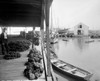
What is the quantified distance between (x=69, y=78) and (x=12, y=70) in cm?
665

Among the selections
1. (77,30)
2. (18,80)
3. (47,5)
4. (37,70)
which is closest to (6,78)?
(18,80)

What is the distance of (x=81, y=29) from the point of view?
45.5 meters

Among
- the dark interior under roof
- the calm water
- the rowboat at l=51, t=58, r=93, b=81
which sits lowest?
the calm water

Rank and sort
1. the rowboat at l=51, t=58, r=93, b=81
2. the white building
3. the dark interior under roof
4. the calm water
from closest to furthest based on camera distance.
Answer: the dark interior under roof < the rowboat at l=51, t=58, r=93, b=81 < the calm water < the white building

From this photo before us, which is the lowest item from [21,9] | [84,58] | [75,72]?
[84,58]

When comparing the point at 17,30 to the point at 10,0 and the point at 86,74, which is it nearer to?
the point at 86,74

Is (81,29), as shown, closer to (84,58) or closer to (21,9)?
(84,58)

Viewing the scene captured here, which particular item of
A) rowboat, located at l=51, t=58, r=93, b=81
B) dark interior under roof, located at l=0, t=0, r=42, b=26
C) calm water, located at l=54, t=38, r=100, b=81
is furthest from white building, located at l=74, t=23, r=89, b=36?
dark interior under roof, located at l=0, t=0, r=42, b=26

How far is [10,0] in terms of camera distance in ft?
12.0

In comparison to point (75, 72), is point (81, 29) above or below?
above

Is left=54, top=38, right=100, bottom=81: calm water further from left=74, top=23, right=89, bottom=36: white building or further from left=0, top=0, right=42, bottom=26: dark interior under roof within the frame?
left=74, top=23, right=89, bottom=36: white building

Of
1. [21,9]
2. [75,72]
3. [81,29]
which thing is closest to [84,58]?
[75,72]

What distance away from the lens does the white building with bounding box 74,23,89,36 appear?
44.5 metres

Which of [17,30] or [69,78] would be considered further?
[17,30]
